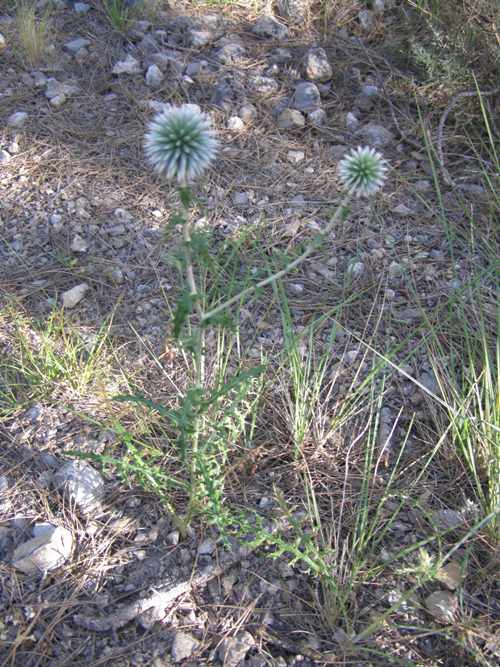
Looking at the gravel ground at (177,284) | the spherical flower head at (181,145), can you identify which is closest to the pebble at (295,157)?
the gravel ground at (177,284)

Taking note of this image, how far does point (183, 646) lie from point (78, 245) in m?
1.59

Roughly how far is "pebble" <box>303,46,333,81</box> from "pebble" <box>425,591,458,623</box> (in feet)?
8.47

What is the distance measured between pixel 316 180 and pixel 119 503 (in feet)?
5.68

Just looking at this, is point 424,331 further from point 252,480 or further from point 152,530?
point 152,530

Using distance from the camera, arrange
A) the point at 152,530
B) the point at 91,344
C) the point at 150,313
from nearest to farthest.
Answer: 1. the point at 152,530
2. the point at 91,344
3. the point at 150,313

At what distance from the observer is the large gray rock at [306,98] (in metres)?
3.18

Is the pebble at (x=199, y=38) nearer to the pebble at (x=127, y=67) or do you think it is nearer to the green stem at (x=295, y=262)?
the pebble at (x=127, y=67)

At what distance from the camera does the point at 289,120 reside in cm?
311

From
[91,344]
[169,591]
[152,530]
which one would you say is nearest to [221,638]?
[169,591]

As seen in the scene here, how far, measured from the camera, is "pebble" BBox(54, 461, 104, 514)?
188 centimetres

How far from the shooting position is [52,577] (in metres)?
1.75

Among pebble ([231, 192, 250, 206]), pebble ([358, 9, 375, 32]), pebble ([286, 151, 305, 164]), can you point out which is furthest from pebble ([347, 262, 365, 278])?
pebble ([358, 9, 375, 32])

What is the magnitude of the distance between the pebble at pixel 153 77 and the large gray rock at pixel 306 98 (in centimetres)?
69

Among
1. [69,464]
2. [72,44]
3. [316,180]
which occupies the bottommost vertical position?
[69,464]
